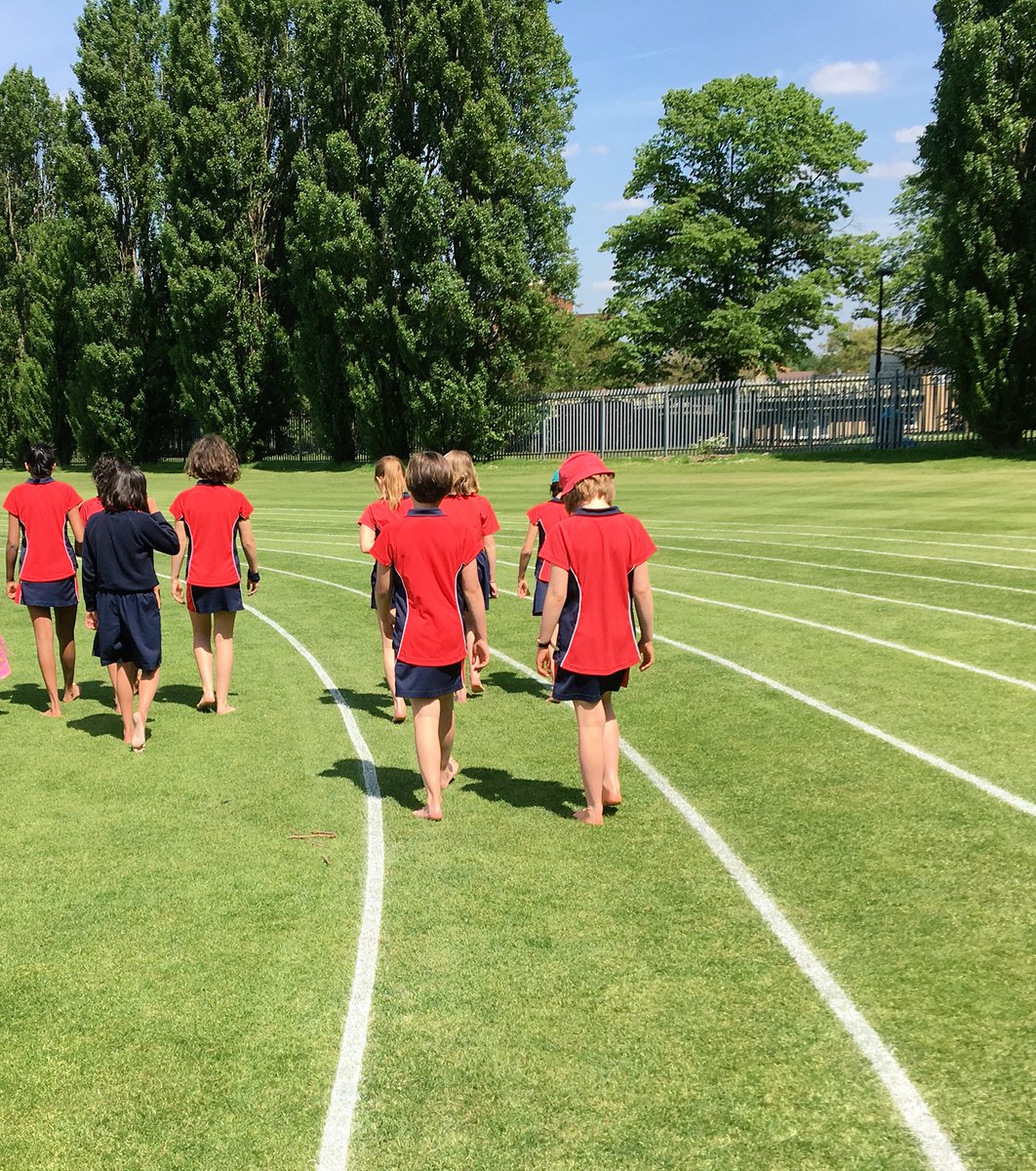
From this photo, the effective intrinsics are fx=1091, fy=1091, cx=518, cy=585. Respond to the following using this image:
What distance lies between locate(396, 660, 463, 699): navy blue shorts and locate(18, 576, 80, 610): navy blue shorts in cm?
387

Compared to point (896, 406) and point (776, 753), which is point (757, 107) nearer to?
point (896, 406)

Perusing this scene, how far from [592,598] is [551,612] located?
22 cm

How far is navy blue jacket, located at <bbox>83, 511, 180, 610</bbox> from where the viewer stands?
7.26 meters

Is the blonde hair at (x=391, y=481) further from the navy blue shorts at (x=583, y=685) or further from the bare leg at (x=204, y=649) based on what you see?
the navy blue shorts at (x=583, y=685)

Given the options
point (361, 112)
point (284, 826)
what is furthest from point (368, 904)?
point (361, 112)

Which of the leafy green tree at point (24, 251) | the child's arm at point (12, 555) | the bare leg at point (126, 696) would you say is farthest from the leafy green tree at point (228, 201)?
the bare leg at point (126, 696)

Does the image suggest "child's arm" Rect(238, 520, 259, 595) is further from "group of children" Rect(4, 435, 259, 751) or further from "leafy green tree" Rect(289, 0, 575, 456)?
"leafy green tree" Rect(289, 0, 575, 456)

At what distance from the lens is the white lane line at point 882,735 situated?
6.04m

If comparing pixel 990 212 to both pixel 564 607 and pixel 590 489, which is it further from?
pixel 564 607

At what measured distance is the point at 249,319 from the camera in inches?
1684

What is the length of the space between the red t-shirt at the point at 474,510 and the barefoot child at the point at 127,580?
1953 millimetres

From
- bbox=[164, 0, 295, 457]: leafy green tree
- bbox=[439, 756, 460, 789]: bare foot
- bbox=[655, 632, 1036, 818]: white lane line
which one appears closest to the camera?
bbox=[655, 632, 1036, 818]: white lane line

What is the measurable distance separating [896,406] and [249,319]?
24.5m

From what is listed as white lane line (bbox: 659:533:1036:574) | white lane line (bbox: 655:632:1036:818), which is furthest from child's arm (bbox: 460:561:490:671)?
white lane line (bbox: 659:533:1036:574)
